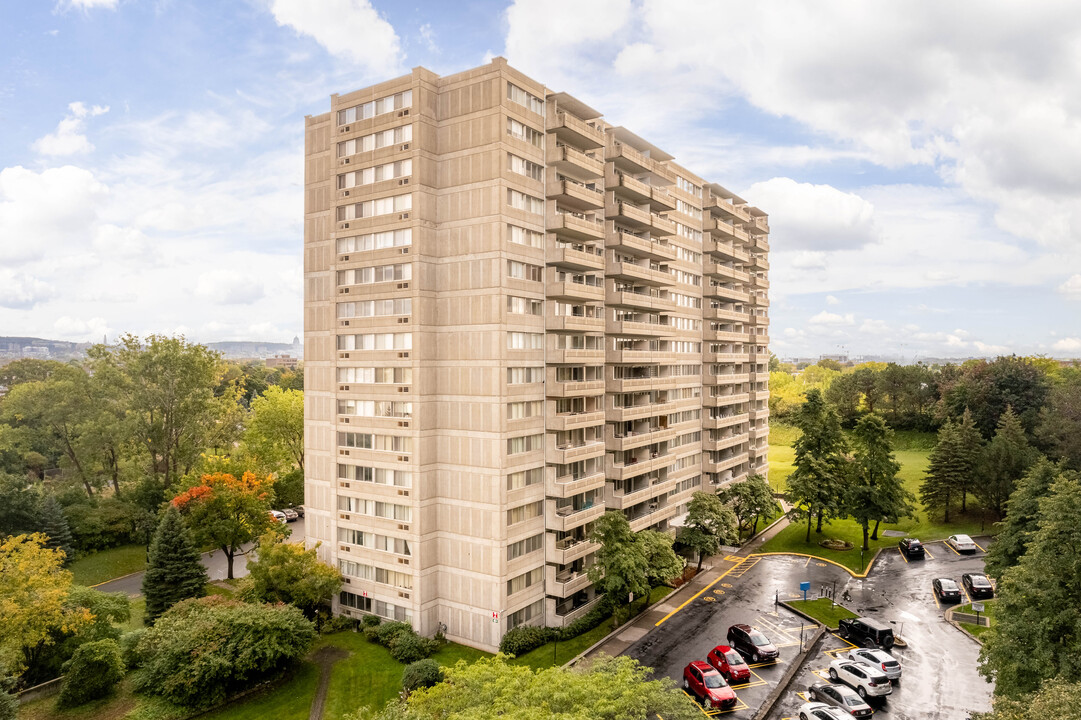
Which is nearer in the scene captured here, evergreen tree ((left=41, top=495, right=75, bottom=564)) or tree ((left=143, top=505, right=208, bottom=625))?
tree ((left=143, top=505, right=208, bottom=625))

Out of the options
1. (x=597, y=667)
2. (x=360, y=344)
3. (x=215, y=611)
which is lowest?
(x=215, y=611)

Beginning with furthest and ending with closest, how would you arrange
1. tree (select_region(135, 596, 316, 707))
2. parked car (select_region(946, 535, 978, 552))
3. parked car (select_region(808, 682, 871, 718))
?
parked car (select_region(946, 535, 978, 552)) < tree (select_region(135, 596, 316, 707)) < parked car (select_region(808, 682, 871, 718))

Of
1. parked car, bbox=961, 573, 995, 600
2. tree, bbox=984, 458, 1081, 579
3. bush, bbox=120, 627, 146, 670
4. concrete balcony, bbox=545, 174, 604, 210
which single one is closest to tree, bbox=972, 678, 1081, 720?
tree, bbox=984, 458, 1081, 579

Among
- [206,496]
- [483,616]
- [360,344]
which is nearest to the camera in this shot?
[483,616]

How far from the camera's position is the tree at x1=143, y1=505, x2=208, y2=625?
45969mm

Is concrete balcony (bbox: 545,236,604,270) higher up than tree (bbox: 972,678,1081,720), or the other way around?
concrete balcony (bbox: 545,236,604,270)

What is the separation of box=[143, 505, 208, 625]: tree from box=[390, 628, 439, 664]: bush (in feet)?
61.5

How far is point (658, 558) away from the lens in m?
45.7

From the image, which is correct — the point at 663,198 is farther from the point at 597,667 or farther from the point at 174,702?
the point at 174,702

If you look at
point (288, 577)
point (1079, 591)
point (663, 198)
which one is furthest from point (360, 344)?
point (1079, 591)

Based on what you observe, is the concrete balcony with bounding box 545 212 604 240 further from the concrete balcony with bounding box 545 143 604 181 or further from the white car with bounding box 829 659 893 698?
the white car with bounding box 829 659 893 698

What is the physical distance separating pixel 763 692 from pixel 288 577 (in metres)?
32.8

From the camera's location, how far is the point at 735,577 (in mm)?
55562

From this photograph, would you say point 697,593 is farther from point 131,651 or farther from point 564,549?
point 131,651
